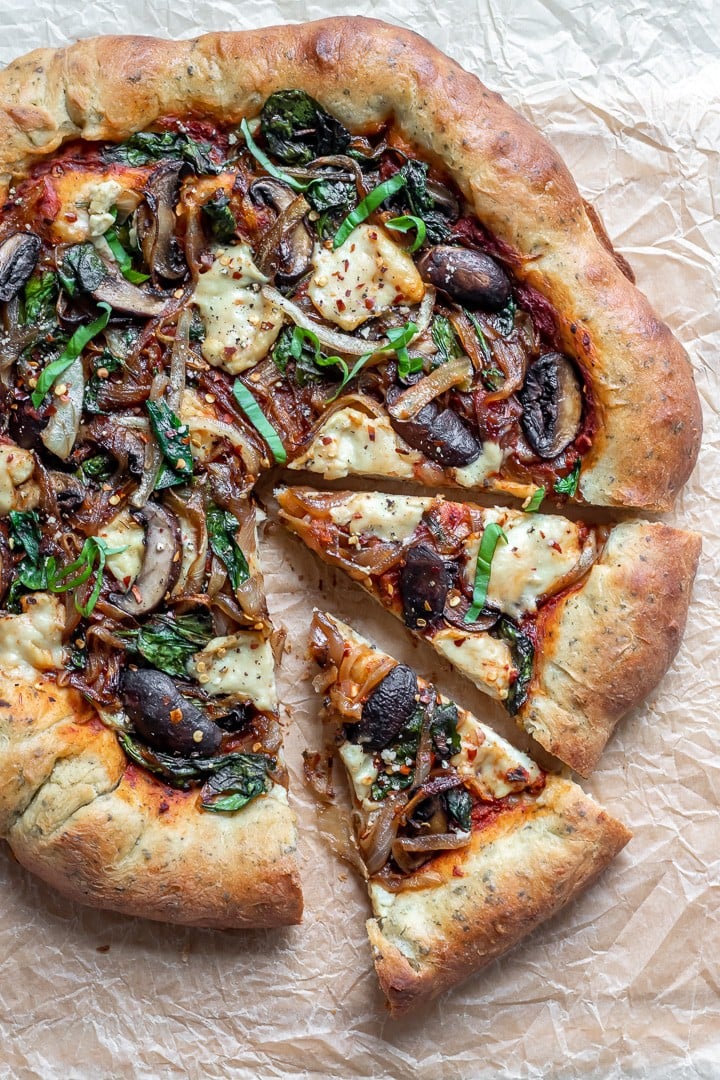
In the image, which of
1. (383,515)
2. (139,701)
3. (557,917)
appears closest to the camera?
(139,701)

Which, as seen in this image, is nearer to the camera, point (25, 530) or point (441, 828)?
point (25, 530)

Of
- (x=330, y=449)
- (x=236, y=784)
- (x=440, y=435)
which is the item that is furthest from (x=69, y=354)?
(x=236, y=784)

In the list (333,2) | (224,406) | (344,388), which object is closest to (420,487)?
(344,388)

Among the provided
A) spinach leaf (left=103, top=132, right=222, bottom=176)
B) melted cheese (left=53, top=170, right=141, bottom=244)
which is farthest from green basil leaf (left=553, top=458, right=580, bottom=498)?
melted cheese (left=53, top=170, right=141, bottom=244)

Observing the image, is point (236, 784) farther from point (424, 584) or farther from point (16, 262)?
point (16, 262)

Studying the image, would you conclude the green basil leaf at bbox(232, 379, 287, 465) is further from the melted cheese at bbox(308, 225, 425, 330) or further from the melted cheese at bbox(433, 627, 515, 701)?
the melted cheese at bbox(433, 627, 515, 701)

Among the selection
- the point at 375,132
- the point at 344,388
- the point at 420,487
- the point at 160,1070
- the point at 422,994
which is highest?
the point at 375,132

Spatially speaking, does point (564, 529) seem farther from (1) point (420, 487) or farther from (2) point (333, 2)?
(2) point (333, 2)
